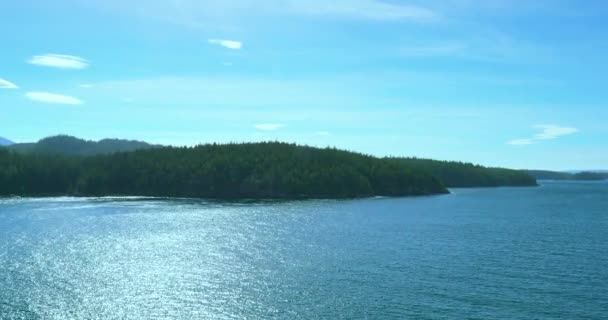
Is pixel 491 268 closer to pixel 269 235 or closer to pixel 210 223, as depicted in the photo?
pixel 269 235

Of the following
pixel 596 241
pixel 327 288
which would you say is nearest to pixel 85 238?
pixel 327 288

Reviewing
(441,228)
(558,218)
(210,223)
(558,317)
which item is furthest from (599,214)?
(558,317)

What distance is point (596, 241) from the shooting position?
78.5 m

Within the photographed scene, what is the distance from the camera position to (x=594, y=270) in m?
56.9

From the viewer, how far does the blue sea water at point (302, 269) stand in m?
44.7

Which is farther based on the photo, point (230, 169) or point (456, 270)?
point (230, 169)

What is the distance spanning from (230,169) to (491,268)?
14796 centimetres

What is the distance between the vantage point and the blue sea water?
4466 centimetres

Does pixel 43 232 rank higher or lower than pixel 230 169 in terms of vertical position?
lower

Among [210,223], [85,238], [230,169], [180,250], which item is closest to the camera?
[180,250]

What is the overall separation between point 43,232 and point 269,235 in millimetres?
36042

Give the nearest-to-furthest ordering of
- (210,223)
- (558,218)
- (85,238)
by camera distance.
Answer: (85,238) < (210,223) < (558,218)

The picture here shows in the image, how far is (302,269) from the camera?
197ft

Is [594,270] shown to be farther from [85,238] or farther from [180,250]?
[85,238]
